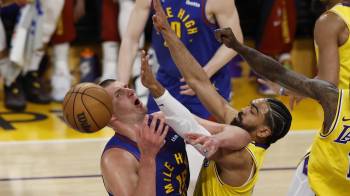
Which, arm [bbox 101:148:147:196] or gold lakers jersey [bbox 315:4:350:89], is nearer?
arm [bbox 101:148:147:196]

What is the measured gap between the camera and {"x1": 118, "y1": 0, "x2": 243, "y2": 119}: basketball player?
17.1 ft

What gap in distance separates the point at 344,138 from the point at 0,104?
546 cm

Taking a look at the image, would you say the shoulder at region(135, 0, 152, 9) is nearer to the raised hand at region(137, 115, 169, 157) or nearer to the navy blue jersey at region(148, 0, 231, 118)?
the navy blue jersey at region(148, 0, 231, 118)

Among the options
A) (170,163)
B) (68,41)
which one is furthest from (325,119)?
(68,41)

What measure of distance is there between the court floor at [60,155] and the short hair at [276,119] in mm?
924

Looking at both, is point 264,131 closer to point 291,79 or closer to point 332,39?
point 291,79

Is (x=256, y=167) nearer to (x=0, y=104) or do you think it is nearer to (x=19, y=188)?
(x=19, y=188)

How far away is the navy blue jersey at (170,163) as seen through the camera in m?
4.17

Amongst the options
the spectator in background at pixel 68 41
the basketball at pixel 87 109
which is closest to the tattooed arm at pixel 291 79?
the basketball at pixel 87 109

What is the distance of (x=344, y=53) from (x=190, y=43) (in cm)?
133

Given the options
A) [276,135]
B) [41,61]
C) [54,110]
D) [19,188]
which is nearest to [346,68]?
[276,135]

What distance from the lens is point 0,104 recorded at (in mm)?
8508

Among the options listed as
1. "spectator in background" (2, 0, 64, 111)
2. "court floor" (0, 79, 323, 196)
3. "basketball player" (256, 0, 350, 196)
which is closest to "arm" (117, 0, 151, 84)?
"court floor" (0, 79, 323, 196)

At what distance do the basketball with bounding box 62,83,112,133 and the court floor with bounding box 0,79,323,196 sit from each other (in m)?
1.02
